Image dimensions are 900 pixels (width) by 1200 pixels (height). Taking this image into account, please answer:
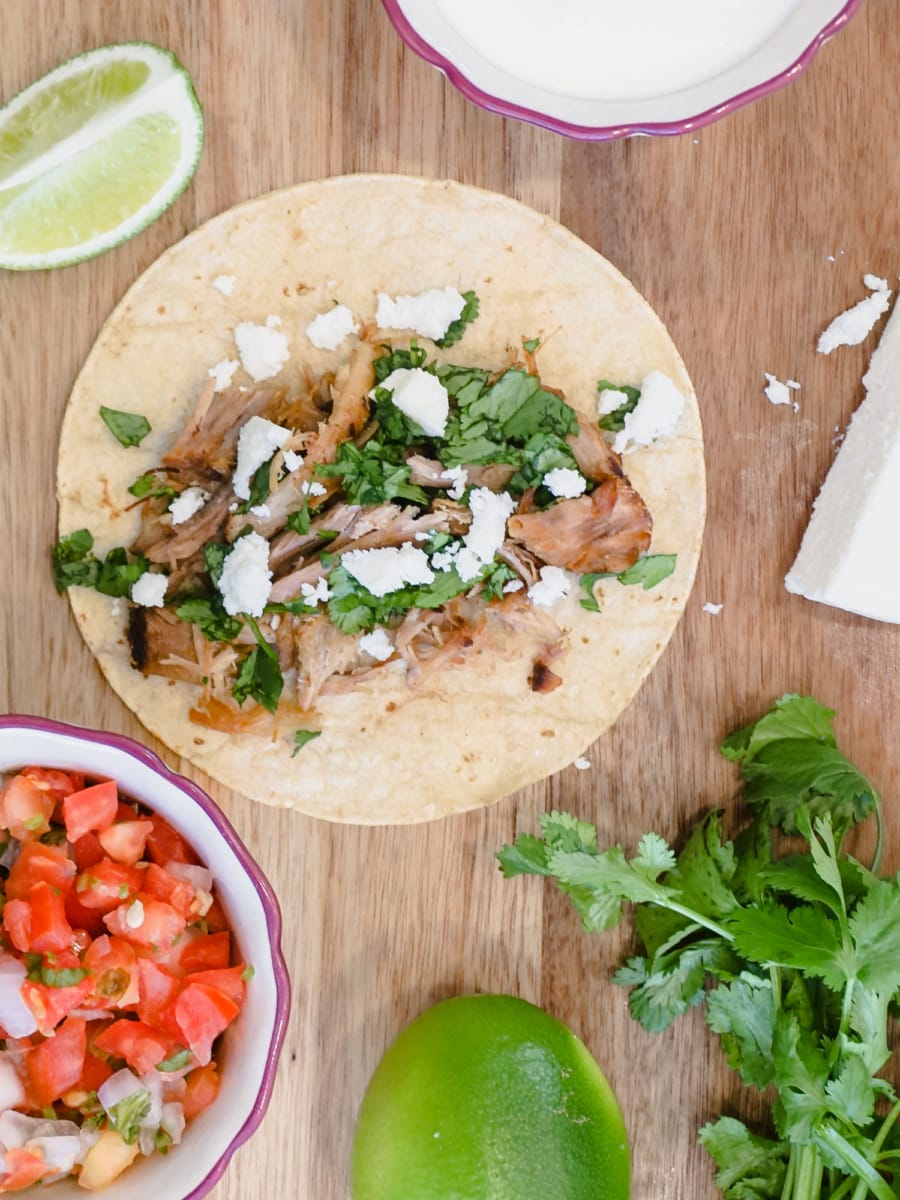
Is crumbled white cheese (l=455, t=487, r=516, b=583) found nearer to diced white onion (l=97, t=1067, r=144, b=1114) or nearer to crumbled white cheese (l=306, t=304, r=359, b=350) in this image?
crumbled white cheese (l=306, t=304, r=359, b=350)

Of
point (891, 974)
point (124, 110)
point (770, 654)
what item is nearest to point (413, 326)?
point (124, 110)

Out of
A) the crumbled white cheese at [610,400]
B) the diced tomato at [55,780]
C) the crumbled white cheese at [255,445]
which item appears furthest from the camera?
the crumbled white cheese at [610,400]

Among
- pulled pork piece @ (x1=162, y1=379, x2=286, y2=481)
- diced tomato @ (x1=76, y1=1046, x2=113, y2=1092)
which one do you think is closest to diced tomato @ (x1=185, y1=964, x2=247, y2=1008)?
diced tomato @ (x1=76, y1=1046, x2=113, y2=1092)

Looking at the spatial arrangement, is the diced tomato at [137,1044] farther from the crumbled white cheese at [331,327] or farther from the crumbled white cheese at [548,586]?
the crumbled white cheese at [331,327]

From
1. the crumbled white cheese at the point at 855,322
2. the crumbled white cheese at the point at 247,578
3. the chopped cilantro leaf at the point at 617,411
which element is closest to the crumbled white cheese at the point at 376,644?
the crumbled white cheese at the point at 247,578

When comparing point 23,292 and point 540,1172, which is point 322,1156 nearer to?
point 540,1172
